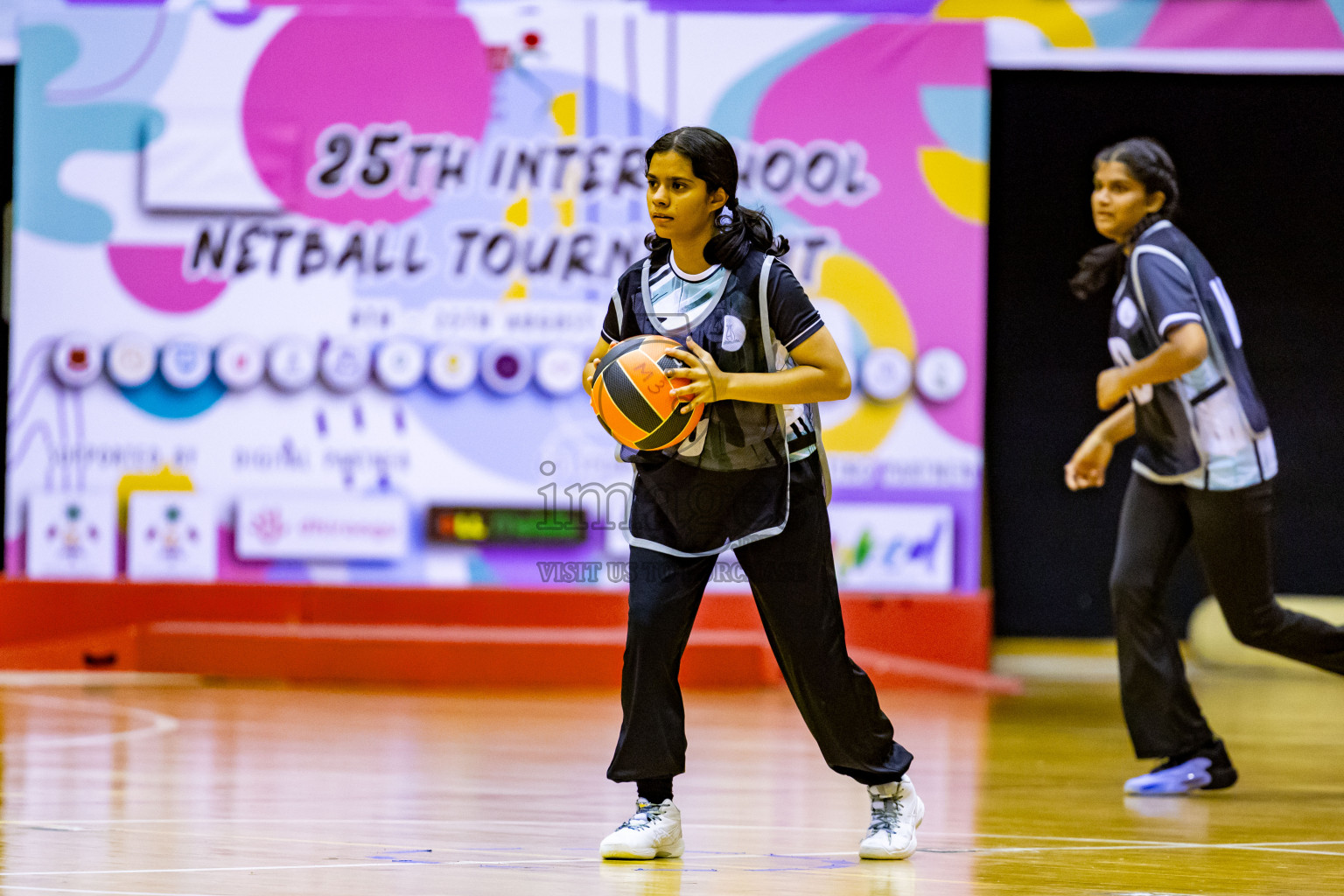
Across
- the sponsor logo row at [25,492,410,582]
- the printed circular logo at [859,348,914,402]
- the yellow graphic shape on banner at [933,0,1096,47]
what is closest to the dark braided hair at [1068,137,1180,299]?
the printed circular logo at [859,348,914,402]

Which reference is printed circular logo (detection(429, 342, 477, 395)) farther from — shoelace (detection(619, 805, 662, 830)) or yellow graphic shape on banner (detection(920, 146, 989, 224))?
shoelace (detection(619, 805, 662, 830))

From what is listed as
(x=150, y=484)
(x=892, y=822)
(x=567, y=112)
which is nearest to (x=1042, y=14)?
(x=567, y=112)

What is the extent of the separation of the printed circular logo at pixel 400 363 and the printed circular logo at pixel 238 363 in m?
0.52

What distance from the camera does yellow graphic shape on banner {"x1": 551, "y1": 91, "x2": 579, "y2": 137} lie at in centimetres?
652

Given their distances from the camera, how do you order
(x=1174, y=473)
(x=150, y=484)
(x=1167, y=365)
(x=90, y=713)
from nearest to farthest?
(x=1167, y=365) < (x=1174, y=473) < (x=90, y=713) < (x=150, y=484)

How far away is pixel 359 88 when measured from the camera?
6.57 meters

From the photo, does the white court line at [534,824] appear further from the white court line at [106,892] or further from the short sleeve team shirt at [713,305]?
the short sleeve team shirt at [713,305]

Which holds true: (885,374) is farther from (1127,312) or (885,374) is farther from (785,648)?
(785,648)

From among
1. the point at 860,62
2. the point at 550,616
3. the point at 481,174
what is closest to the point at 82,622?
the point at 550,616

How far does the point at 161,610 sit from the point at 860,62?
3746 millimetres

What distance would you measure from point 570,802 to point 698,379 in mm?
1289

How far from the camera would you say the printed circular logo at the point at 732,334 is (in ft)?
8.93

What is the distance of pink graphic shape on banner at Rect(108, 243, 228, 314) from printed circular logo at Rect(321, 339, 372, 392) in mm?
558

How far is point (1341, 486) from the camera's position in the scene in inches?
284
